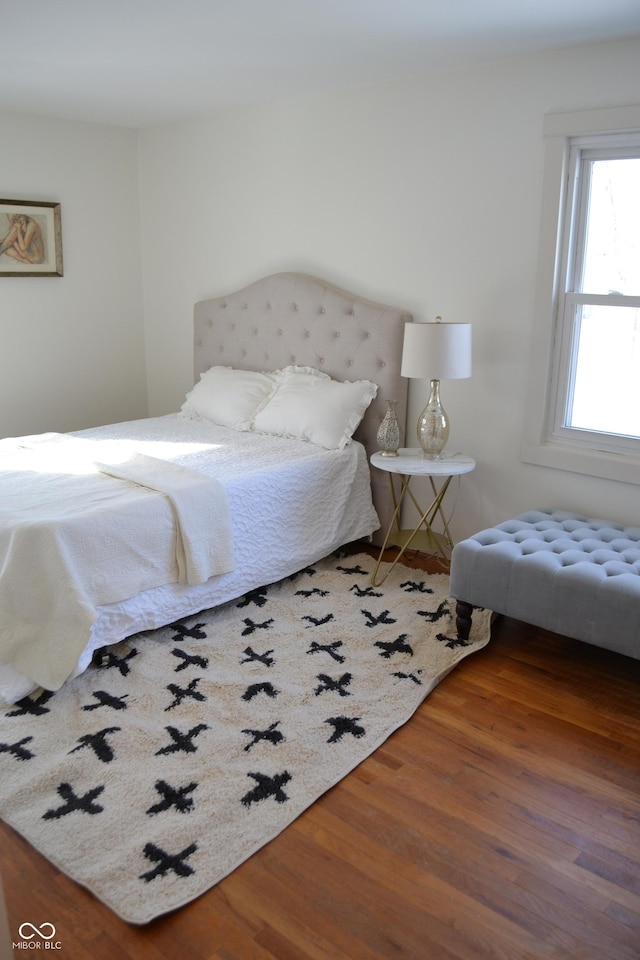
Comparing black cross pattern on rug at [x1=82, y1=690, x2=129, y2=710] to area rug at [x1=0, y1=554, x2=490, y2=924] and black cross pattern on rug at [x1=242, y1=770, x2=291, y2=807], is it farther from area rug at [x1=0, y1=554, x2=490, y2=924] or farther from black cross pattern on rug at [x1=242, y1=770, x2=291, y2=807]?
black cross pattern on rug at [x1=242, y1=770, x2=291, y2=807]

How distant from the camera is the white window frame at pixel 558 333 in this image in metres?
3.09

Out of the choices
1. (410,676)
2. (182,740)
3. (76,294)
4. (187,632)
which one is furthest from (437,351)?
(76,294)

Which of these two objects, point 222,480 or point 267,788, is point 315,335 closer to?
point 222,480

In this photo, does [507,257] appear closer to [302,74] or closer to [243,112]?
[302,74]

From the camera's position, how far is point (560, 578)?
2.66m

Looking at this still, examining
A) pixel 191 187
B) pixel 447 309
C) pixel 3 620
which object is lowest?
pixel 3 620

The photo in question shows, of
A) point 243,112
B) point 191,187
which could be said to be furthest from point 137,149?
point 243,112

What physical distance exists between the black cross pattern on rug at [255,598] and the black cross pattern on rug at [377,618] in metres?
0.44

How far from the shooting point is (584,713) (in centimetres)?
256

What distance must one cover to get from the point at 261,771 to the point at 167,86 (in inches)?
127

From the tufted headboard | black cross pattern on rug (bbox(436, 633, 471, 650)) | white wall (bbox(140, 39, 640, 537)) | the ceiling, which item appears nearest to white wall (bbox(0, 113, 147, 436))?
the ceiling

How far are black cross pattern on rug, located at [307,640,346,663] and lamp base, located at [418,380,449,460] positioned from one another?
1.05m

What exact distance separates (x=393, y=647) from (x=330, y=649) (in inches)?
9.5

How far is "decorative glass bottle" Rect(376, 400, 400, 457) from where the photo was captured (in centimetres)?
358
